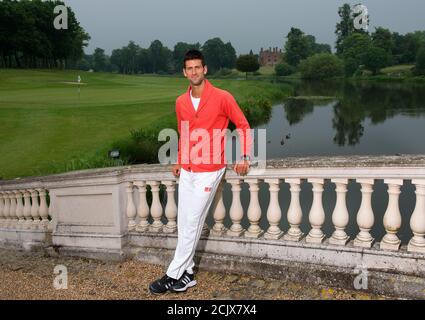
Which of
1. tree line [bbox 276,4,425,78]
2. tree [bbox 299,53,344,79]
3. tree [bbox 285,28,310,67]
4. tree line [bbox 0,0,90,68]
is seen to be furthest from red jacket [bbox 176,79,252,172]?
tree [bbox 285,28,310,67]

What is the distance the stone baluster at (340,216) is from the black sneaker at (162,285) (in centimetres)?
158

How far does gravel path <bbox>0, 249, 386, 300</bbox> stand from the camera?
4055 mm

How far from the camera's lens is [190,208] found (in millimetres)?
4176

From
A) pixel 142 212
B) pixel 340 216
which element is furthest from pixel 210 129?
pixel 142 212

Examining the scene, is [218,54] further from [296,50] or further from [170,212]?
[170,212]

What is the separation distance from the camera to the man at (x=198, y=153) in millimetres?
4141

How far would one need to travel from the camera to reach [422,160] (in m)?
3.66

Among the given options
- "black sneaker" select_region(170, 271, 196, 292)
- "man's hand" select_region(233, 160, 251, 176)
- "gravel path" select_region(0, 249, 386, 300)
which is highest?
"man's hand" select_region(233, 160, 251, 176)

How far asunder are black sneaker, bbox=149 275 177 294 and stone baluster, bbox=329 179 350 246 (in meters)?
1.58

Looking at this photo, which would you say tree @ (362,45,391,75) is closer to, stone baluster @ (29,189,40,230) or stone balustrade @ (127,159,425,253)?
stone baluster @ (29,189,40,230)

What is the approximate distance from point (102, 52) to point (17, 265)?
17060 cm

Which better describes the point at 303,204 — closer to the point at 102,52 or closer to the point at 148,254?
the point at 148,254

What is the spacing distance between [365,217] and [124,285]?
250 centimetres

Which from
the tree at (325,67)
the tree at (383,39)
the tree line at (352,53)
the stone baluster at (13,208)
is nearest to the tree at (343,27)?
the tree line at (352,53)
